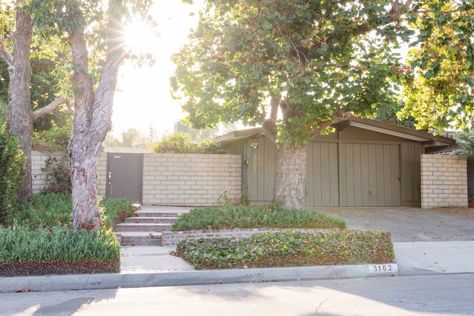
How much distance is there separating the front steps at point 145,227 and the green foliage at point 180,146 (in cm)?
355

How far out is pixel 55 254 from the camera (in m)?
7.01

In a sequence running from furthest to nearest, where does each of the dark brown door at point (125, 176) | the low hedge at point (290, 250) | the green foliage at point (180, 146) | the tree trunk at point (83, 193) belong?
the green foliage at point (180, 146)
the dark brown door at point (125, 176)
the tree trunk at point (83, 193)
the low hedge at point (290, 250)

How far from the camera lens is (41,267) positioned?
6.96 metres

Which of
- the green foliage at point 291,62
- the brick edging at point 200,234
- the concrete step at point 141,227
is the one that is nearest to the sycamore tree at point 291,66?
the green foliage at point 291,62

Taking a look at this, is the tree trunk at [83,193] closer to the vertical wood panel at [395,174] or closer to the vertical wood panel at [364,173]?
the vertical wood panel at [364,173]

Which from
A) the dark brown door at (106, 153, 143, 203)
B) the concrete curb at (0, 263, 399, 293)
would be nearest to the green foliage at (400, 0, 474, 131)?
the concrete curb at (0, 263, 399, 293)

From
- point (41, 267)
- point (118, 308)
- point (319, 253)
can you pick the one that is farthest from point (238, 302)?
point (41, 267)

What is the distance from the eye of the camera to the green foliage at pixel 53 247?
6930 mm

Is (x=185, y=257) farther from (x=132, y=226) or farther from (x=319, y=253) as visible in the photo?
(x=132, y=226)

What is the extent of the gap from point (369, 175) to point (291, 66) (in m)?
7.94

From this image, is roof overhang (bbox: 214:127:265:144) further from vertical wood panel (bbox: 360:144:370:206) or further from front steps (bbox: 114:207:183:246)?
vertical wood panel (bbox: 360:144:370:206)

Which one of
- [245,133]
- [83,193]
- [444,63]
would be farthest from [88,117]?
[444,63]

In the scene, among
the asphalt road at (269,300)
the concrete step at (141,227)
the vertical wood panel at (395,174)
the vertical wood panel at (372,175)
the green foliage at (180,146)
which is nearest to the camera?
the asphalt road at (269,300)

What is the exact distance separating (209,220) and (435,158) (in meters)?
9.12
